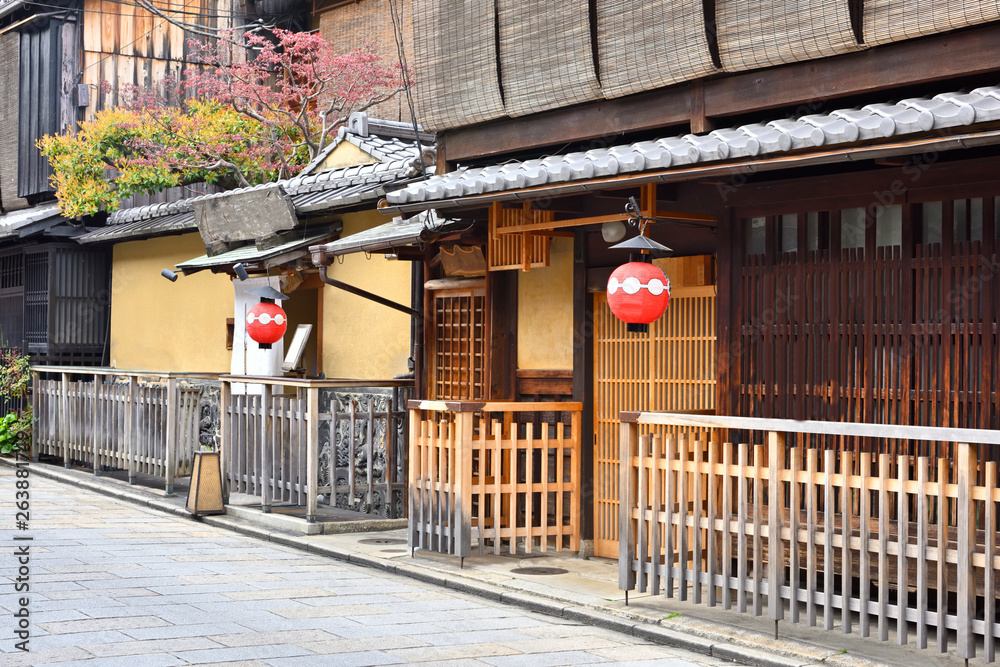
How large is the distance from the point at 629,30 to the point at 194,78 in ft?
41.9

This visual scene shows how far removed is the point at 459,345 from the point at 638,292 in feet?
15.8

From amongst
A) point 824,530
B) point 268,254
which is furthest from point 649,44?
point 268,254

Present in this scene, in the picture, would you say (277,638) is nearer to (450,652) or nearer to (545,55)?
→ (450,652)

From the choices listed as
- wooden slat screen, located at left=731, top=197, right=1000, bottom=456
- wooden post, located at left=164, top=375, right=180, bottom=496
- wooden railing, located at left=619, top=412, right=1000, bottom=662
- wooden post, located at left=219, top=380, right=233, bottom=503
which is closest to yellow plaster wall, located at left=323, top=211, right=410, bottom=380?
wooden post, located at left=219, top=380, right=233, bottom=503

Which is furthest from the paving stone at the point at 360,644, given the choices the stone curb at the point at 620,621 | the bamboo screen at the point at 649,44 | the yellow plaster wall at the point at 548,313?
the bamboo screen at the point at 649,44

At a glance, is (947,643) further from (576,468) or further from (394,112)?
(394,112)

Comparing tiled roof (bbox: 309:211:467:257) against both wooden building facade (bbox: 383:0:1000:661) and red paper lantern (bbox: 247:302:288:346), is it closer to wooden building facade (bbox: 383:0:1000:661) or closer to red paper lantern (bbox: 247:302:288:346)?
wooden building facade (bbox: 383:0:1000:661)

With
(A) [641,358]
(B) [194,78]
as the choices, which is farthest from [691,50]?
(B) [194,78]

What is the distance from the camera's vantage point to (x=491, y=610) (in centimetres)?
952

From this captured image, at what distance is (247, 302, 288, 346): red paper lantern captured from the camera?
14.7 m

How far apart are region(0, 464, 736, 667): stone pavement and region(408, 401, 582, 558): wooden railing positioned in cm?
70

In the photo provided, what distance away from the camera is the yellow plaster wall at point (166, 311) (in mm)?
19734

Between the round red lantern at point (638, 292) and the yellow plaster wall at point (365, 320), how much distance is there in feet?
20.5

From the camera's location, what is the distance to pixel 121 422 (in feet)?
58.6
